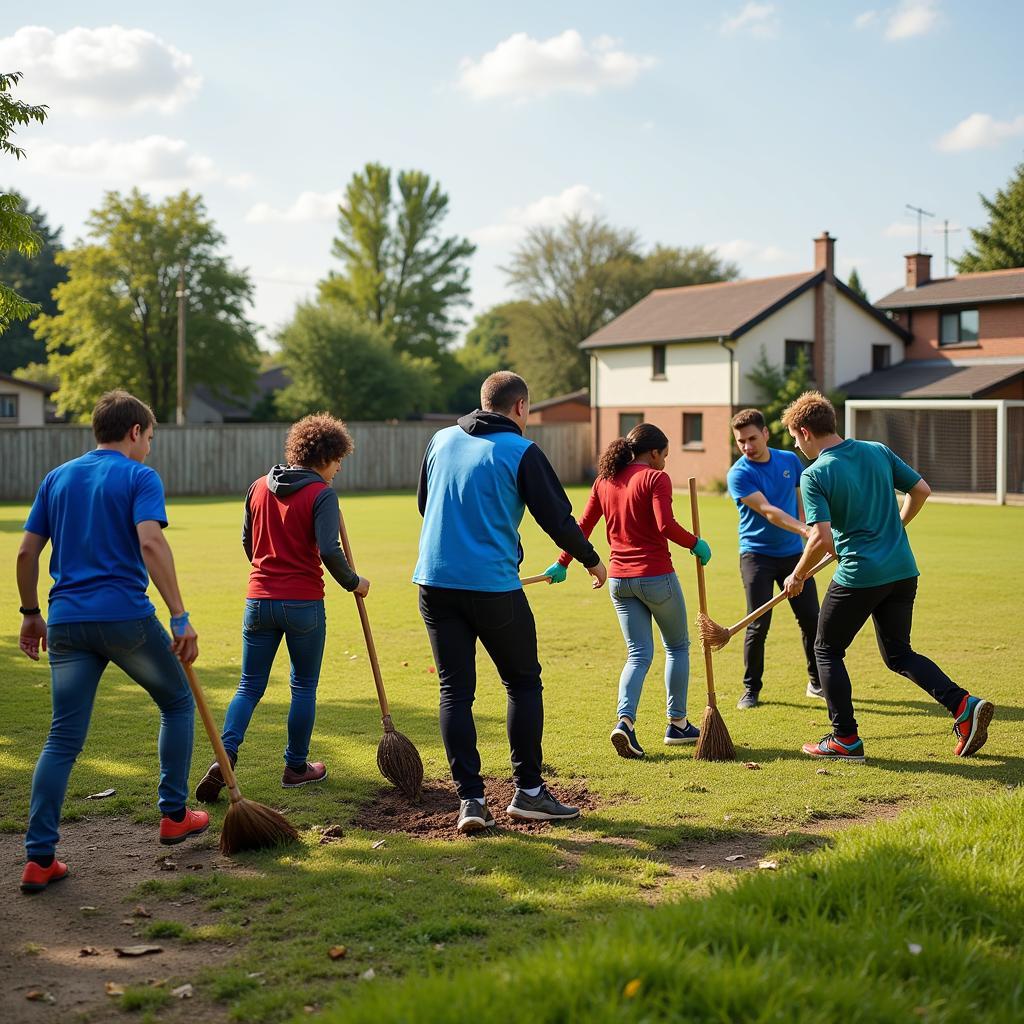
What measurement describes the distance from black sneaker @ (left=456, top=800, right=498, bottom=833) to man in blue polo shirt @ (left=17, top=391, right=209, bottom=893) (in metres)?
1.52

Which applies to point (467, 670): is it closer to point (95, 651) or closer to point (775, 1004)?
point (95, 651)

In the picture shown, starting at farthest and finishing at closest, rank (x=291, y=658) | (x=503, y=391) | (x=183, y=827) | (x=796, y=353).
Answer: (x=796, y=353)
(x=291, y=658)
(x=503, y=391)
(x=183, y=827)

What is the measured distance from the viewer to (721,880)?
4805mm

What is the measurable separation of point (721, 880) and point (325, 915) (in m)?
1.65

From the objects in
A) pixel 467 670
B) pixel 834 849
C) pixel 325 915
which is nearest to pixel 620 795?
pixel 467 670

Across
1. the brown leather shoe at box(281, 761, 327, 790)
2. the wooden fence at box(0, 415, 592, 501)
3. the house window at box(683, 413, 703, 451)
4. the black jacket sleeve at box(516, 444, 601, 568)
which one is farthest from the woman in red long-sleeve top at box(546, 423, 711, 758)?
the house window at box(683, 413, 703, 451)

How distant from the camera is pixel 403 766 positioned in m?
6.15

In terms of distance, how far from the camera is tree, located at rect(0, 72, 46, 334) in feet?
31.7

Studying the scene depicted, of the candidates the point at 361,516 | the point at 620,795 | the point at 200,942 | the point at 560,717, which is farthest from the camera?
the point at 361,516

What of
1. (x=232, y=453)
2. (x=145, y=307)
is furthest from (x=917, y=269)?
(x=145, y=307)

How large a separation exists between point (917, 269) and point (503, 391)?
43.0 meters

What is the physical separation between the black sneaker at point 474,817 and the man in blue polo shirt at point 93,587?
1521 millimetres

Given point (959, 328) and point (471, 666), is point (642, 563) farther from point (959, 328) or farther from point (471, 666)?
point (959, 328)

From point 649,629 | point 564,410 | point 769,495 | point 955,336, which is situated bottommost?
point 649,629
